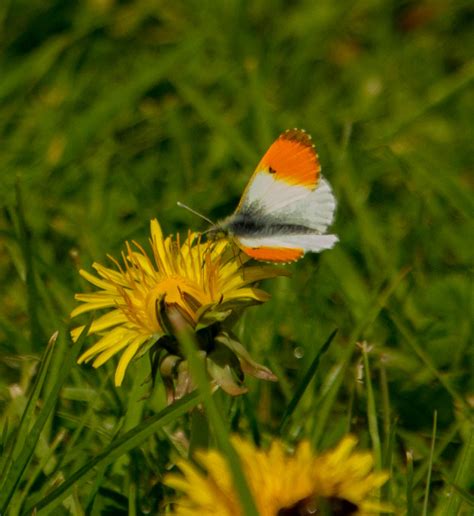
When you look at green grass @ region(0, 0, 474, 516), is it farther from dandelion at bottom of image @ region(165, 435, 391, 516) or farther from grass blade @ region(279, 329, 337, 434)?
dandelion at bottom of image @ region(165, 435, 391, 516)

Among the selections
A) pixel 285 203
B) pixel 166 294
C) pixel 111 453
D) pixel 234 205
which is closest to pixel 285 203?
pixel 285 203

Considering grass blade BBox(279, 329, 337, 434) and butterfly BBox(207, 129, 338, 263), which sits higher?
butterfly BBox(207, 129, 338, 263)

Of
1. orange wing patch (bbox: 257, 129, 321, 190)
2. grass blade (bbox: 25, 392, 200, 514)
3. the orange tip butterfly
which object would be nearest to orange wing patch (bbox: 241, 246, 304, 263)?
the orange tip butterfly

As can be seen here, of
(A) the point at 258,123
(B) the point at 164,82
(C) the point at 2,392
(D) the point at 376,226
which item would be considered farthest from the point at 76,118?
(C) the point at 2,392

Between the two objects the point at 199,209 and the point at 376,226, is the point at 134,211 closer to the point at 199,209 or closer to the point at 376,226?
the point at 199,209

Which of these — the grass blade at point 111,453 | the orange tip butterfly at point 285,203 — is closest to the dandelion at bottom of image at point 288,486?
the grass blade at point 111,453

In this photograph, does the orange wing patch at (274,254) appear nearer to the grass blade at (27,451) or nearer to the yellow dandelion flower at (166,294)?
the yellow dandelion flower at (166,294)

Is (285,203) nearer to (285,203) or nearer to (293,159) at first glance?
(285,203)
